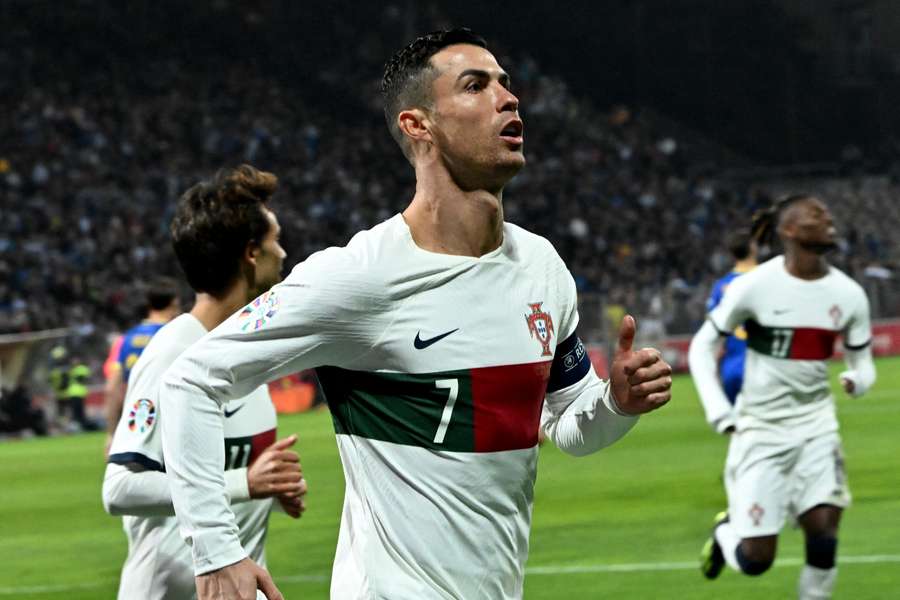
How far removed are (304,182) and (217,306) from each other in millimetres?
32367

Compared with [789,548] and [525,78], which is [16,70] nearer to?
[525,78]

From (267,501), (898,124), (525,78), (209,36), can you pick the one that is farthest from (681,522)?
(898,124)

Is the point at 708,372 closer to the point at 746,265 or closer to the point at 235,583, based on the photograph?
the point at 746,265

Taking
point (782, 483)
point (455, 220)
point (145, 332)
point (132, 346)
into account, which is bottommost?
point (782, 483)

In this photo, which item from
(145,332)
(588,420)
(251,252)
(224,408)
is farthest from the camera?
(145,332)

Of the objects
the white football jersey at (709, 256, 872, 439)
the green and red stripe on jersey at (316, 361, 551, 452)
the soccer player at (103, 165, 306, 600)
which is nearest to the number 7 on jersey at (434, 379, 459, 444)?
the green and red stripe on jersey at (316, 361, 551, 452)

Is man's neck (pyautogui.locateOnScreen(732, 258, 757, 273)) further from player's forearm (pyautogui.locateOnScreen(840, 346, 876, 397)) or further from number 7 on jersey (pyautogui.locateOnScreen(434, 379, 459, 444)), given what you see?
number 7 on jersey (pyautogui.locateOnScreen(434, 379, 459, 444))

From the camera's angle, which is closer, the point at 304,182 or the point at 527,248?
the point at 527,248

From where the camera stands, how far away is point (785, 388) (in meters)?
8.20

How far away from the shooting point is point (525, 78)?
45594mm

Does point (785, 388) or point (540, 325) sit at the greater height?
point (540, 325)

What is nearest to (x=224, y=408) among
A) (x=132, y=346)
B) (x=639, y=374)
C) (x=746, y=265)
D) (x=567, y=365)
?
(x=567, y=365)

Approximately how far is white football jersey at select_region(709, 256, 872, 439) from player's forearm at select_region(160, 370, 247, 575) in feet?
18.0

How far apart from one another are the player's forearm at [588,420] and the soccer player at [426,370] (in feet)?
0.07
